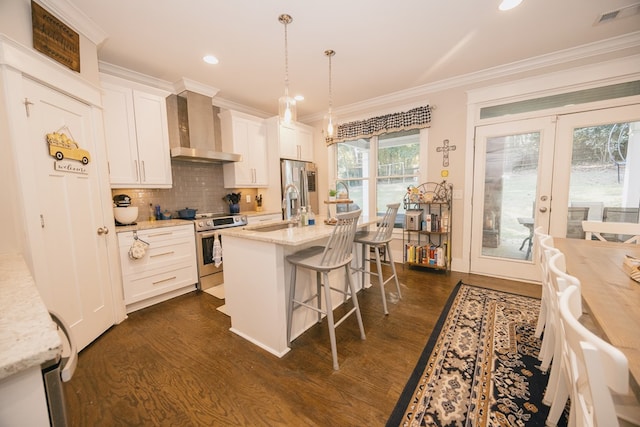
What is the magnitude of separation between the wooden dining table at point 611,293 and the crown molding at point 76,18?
3.50 m

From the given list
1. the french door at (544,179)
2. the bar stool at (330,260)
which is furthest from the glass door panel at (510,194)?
the bar stool at (330,260)

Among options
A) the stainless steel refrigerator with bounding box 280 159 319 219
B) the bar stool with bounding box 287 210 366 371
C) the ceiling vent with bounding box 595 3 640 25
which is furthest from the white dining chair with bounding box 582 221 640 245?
the stainless steel refrigerator with bounding box 280 159 319 219

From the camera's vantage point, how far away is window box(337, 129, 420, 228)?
12.7 ft

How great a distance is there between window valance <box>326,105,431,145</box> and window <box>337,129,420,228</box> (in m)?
0.17

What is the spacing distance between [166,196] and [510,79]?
15.1 ft

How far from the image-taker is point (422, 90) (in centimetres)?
356

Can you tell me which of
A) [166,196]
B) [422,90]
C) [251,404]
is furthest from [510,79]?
[166,196]

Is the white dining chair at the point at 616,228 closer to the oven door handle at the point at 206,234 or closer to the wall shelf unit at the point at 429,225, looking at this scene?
the wall shelf unit at the point at 429,225

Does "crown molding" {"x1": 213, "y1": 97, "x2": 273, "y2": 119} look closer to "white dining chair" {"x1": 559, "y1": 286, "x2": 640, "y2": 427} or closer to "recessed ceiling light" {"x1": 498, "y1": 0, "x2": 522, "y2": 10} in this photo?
"recessed ceiling light" {"x1": 498, "y1": 0, "x2": 522, "y2": 10}

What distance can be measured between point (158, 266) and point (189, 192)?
1232 mm

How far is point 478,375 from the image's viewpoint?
5.19 feet

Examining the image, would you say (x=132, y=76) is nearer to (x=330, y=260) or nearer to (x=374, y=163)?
(x=330, y=260)

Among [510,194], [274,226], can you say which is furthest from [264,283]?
[510,194]

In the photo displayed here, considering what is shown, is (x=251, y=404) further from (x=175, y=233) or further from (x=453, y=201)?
(x=453, y=201)
